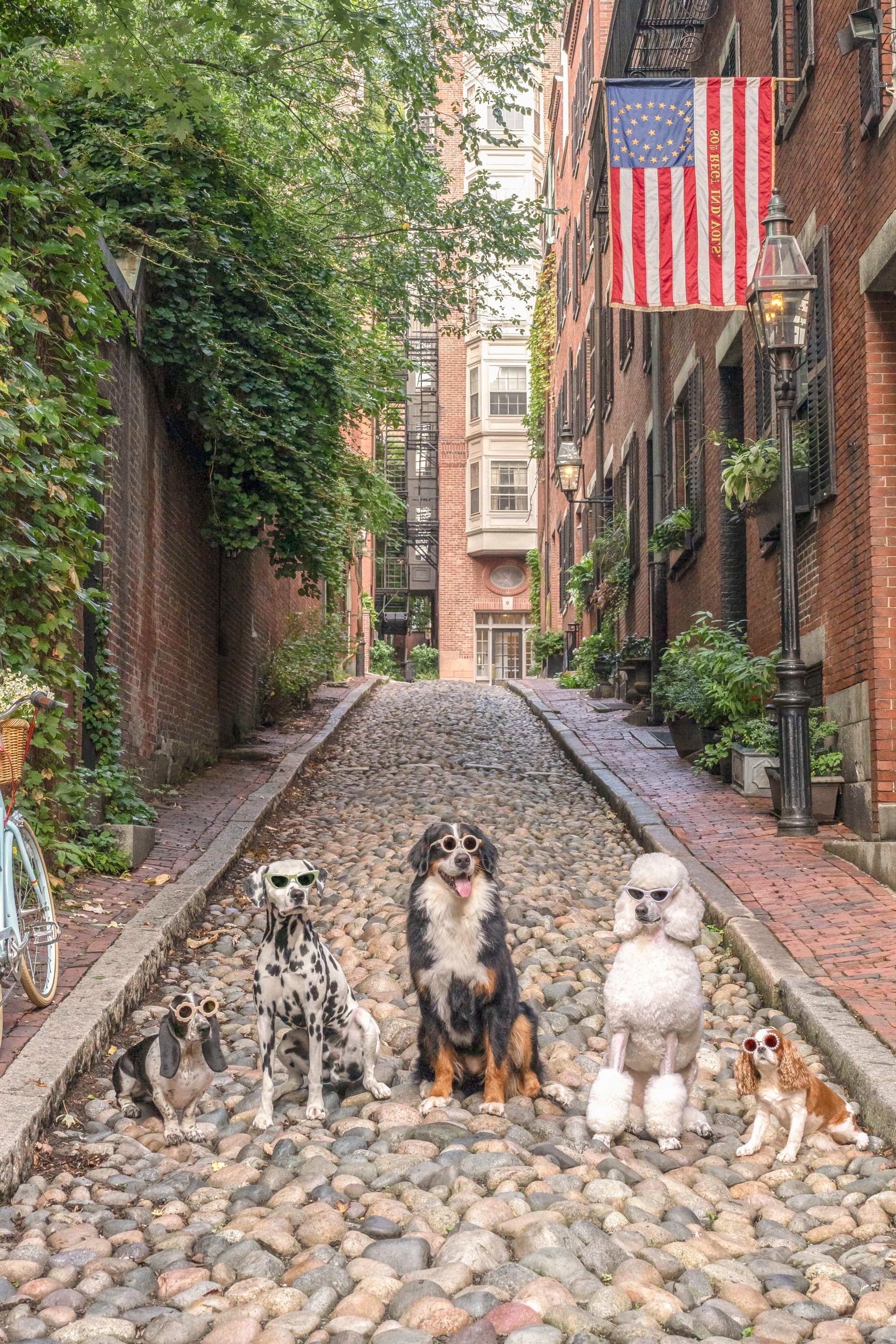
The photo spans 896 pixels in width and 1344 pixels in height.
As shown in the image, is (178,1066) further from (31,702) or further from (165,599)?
(165,599)

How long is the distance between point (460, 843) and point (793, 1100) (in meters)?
A: 1.40

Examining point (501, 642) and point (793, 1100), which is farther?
point (501, 642)

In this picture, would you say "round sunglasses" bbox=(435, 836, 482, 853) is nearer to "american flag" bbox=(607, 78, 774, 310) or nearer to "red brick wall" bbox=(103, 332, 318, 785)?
"red brick wall" bbox=(103, 332, 318, 785)

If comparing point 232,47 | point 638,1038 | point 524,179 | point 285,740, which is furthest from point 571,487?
point 524,179

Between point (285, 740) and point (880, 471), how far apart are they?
8.62 m

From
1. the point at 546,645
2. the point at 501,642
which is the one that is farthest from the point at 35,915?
the point at 501,642

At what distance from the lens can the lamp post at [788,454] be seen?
9047 mm

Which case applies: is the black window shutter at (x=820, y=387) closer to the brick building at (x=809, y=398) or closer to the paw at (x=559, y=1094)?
the brick building at (x=809, y=398)

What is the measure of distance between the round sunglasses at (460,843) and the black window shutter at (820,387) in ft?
19.5

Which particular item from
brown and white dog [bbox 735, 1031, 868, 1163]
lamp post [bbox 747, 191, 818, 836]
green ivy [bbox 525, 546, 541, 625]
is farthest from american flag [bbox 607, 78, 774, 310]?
green ivy [bbox 525, 546, 541, 625]

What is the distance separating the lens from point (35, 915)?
18.6ft

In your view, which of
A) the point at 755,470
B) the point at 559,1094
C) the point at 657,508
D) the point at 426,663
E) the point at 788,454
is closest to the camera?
the point at 559,1094

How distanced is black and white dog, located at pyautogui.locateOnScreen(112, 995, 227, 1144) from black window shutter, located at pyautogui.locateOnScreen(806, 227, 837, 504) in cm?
665

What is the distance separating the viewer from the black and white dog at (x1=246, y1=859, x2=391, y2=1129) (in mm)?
4652
